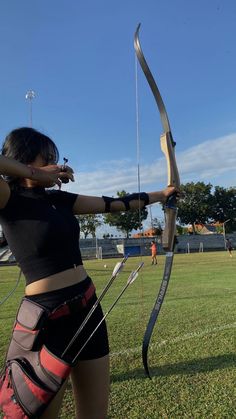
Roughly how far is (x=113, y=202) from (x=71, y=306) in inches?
31.8

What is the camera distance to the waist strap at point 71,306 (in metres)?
2.05

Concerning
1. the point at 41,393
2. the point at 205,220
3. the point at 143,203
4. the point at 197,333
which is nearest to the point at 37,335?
the point at 41,393

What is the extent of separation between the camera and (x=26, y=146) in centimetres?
223

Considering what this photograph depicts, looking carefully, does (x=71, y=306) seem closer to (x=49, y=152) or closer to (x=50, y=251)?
(x=50, y=251)

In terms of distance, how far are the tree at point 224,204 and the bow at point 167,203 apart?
78.4 metres

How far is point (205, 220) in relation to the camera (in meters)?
80.3

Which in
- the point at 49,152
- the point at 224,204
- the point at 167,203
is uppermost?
the point at 224,204

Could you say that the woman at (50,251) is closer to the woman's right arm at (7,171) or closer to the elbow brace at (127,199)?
the woman's right arm at (7,171)

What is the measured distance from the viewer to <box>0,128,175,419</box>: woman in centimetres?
206

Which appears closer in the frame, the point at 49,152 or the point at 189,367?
the point at 49,152

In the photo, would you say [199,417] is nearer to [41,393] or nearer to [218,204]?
[41,393]

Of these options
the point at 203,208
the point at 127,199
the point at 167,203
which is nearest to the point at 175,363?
the point at 167,203

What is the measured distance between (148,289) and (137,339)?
6669 mm

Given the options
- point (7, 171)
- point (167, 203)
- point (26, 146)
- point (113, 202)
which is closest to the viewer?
point (7, 171)
